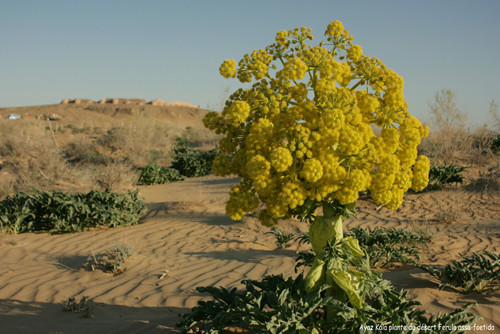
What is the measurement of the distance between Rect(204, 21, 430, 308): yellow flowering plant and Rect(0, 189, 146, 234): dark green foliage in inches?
246

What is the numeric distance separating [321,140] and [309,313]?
1379 mm

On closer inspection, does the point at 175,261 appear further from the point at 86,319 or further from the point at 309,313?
the point at 309,313

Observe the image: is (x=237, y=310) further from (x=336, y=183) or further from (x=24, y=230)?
(x=24, y=230)

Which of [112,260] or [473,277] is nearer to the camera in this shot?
[473,277]

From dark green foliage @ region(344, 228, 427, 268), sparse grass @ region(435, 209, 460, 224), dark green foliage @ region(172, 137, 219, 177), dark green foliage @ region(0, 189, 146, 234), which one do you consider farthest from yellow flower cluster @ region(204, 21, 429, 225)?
dark green foliage @ region(172, 137, 219, 177)

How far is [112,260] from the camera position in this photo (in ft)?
20.8

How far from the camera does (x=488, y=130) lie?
1441 cm

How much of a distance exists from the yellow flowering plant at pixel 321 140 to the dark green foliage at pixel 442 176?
757 centimetres

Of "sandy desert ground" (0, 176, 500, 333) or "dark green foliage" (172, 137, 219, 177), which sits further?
"dark green foliage" (172, 137, 219, 177)

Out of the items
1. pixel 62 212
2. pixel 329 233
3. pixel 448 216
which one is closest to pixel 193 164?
pixel 62 212

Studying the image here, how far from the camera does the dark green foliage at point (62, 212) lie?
27.8ft

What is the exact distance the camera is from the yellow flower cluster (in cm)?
279

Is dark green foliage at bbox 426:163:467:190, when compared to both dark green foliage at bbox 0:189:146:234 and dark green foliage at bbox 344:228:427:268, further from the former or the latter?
dark green foliage at bbox 0:189:146:234

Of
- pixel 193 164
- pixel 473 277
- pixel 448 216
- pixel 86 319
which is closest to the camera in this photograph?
pixel 86 319
